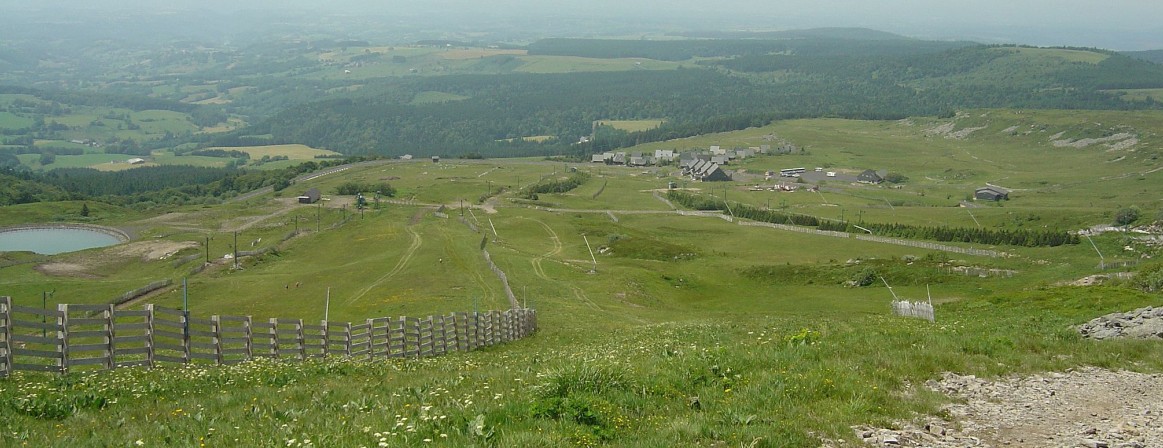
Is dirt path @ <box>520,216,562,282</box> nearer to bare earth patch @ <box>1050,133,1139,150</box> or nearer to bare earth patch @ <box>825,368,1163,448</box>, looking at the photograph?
bare earth patch @ <box>825,368,1163,448</box>

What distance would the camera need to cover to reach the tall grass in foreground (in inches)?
412

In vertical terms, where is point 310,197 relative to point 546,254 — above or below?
below

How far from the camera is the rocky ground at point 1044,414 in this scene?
1120 centimetres

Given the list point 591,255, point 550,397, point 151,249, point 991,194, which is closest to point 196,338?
point 550,397

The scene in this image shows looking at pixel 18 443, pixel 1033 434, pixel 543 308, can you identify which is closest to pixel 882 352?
pixel 1033 434

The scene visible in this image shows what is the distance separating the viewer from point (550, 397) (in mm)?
11727

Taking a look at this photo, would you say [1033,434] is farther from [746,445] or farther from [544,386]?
[544,386]

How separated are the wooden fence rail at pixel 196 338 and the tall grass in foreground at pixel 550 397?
38.7 inches

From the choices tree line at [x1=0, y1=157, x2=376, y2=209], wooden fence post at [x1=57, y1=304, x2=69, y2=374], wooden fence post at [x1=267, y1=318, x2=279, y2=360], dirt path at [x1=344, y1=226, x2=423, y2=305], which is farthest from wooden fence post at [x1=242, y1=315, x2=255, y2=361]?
tree line at [x1=0, y1=157, x2=376, y2=209]

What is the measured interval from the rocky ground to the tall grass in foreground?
403 millimetres

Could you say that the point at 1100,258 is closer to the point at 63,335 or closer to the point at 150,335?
the point at 150,335

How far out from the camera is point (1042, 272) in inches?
2281

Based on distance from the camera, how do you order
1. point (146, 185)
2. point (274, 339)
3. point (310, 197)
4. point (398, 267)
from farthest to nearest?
1. point (146, 185)
2. point (310, 197)
3. point (398, 267)
4. point (274, 339)

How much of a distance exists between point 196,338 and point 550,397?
11.3 m
